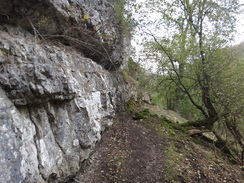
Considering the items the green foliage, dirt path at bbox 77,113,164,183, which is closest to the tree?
the green foliage

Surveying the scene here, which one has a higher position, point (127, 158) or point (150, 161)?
point (127, 158)

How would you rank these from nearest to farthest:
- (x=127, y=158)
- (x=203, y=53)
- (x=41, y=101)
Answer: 1. (x=41, y=101)
2. (x=127, y=158)
3. (x=203, y=53)

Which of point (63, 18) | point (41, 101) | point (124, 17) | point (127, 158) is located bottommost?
point (127, 158)

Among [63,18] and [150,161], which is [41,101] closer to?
[63,18]

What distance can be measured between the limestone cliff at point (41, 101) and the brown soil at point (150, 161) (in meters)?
0.81

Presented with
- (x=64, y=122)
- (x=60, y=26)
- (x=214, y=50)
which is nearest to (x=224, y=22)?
(x=214, y=50)

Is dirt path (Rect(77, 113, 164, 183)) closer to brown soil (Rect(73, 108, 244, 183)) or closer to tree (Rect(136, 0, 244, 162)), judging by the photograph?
brown soil (Rect(73, 108, 244, 183))

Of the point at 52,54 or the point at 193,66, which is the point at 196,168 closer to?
the point at 193,66

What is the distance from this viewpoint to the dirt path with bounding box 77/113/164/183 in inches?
165

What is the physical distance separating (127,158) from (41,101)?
3444mm

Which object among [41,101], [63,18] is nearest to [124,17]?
[63,18]

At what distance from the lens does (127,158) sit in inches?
197

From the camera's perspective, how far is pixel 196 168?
4.98 m

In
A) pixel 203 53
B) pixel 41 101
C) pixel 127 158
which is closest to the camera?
pixel 41 101
